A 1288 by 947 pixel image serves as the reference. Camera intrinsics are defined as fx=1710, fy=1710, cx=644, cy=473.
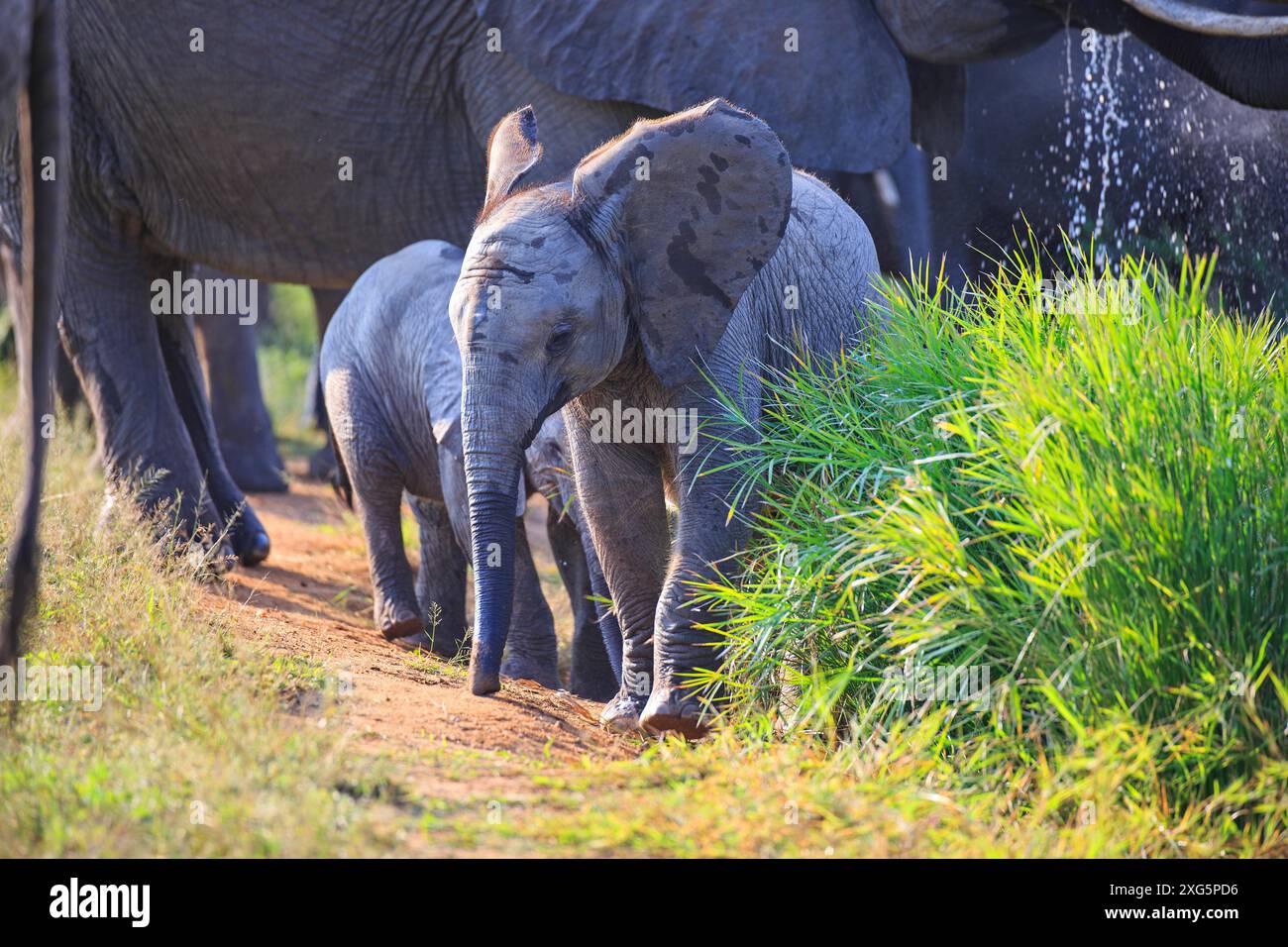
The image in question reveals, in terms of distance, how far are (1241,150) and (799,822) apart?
18.0 feet

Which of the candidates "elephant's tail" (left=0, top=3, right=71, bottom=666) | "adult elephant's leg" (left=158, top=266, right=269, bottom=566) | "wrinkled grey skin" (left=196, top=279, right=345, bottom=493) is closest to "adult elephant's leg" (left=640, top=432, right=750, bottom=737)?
"elephant's tail" (left=0, top=3, right=71, bottom=666)

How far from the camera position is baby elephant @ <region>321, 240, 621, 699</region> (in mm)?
6699

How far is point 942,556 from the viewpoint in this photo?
4406mm

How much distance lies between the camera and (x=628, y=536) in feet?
17.4

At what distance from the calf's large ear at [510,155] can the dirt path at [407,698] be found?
58.6 inches

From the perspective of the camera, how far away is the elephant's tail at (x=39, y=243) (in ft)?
11.3

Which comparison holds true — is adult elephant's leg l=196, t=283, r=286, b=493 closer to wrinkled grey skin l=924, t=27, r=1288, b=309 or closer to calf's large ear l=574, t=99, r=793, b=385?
wrinkled grey skin l=924, t=27, r=1288, b=309

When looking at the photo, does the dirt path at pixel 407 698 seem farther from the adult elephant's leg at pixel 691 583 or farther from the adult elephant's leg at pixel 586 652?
the adult elephant's leg at pixel 586 652

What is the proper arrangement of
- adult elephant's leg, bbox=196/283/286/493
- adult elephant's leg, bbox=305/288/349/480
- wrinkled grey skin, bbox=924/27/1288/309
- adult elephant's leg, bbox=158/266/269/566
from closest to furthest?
1. wrinkled grey skin, bbox=924/27/1288/309
2. adult elephant's leg, bbox=158/266/269/566
3. adult elephant's leg, bbox=305/288/349/480
4. adult elephant's leg, bbox=196/283/286/493

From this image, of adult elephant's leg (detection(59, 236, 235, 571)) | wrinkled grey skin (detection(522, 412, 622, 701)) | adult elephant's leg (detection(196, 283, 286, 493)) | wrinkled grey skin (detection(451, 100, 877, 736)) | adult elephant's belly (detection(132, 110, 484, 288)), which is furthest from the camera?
adult elephant's leg (detection(196, 283, 286, 493))

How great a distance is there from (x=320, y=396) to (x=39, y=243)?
9372 mm

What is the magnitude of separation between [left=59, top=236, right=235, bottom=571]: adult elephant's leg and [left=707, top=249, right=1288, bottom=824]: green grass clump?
3.63 m
